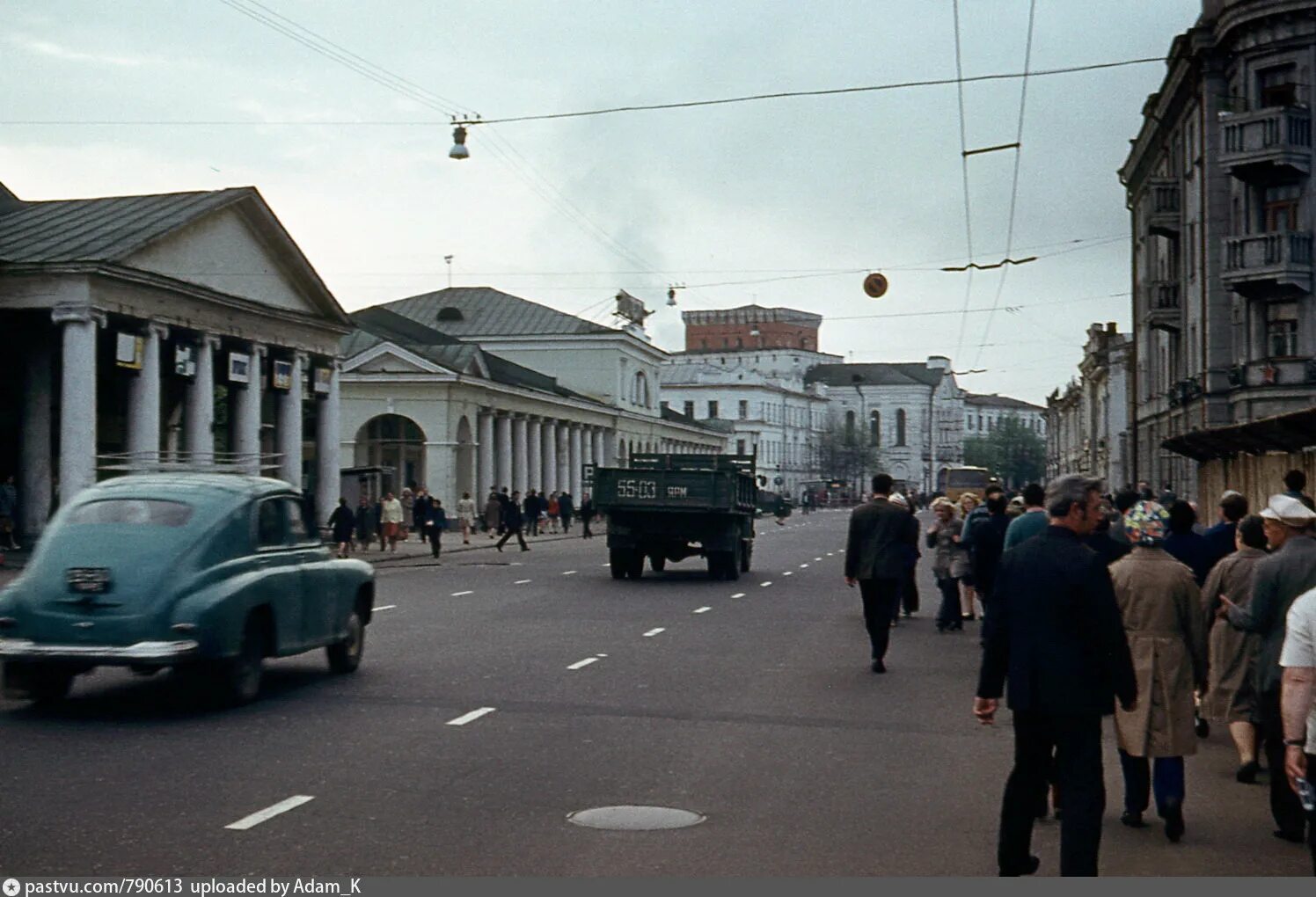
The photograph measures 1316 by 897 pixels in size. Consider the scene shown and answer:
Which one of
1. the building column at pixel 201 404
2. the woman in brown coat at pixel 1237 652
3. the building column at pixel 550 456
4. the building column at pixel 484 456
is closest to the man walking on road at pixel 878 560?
the woman in brown coat at pixel 1237 652

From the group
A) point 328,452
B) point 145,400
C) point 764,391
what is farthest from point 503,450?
point 764,391

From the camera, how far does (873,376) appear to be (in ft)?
575

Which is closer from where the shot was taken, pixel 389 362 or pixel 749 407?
pixel 389 362

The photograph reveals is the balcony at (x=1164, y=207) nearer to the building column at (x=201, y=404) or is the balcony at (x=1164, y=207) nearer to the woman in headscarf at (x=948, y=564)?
the building column at (x=201, y=404)

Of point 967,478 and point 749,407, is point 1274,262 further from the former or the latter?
point 749,407

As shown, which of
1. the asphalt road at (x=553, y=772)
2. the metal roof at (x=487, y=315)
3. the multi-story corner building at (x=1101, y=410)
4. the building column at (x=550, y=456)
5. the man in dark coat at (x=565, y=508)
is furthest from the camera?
the metal roof at (x=487, y=315)

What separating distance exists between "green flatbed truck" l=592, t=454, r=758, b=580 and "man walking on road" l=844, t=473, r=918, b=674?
572 inches

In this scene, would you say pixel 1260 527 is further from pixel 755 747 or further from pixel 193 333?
pixel 193 333

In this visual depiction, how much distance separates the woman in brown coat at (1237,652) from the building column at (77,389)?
113 feet

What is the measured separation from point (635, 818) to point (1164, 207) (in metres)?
47.0

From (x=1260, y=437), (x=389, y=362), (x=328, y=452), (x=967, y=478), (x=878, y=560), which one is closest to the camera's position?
(x=878, y=560)

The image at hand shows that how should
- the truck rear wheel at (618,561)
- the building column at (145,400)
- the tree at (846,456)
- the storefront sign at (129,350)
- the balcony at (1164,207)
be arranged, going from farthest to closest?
the tree at (846,456), the balcony at (1164,207), the building column at (145,400), the storefront sign at (129,350), the truck rear wheel at (618,561)

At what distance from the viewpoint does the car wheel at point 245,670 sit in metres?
12.6

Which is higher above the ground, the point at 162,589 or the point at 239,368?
the point at 239,368
